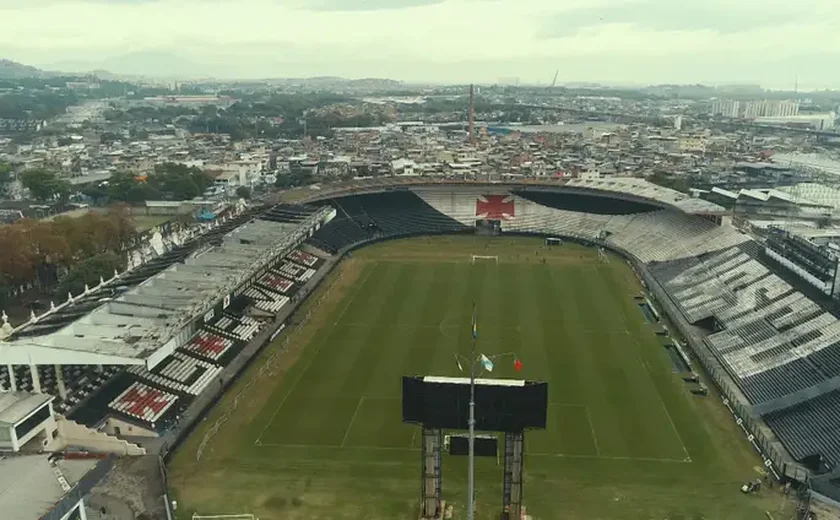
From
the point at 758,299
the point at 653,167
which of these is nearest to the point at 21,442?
the point at 758,299

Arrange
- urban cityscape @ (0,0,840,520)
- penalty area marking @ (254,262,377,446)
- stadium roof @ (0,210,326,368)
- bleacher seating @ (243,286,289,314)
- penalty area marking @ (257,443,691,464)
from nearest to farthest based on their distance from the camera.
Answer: urban cityscape @ (0,0,840,520) < penalty area marking @ (257,443,691,464) < stadium roof @ (0,210,326,368) < penalty area marking @ (254,262,377,446) < bleacher seating @ (243,286,289,314)

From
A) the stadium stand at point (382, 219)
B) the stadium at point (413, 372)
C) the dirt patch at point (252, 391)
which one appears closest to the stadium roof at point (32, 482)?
the stadium at point (413, 372)

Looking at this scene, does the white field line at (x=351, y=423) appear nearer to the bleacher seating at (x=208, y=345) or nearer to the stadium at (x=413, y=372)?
the stadium at (x=413, y=372)

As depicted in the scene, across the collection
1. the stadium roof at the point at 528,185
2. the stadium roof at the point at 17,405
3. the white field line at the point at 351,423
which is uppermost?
the stadium roof at the point at 528,185

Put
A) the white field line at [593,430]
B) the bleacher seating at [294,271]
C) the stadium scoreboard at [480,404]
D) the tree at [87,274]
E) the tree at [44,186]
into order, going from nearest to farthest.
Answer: the stadium scoreboard at [480,404] < the white field line at [593,430] < the tree at [87,274] < the bleacher seating at [294,271] < the tree at [44,186]

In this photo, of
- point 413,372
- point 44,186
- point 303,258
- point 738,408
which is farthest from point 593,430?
point 44,186

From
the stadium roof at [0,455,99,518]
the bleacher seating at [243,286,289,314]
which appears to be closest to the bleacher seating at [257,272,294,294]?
the bleacher seating at [243,286,289,314]

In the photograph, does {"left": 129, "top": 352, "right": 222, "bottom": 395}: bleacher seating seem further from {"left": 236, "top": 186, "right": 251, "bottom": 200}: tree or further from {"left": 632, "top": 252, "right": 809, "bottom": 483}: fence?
{"left": 236, "top": 186, "right": 251, "bottom": 200}: tree
